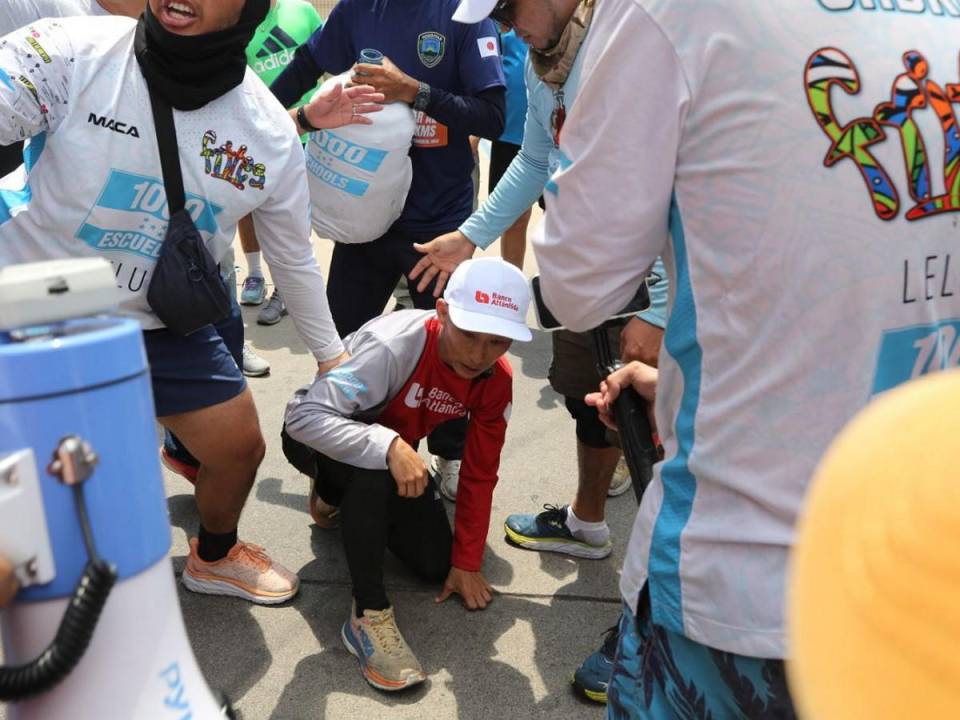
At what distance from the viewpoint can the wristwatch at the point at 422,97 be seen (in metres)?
3.31

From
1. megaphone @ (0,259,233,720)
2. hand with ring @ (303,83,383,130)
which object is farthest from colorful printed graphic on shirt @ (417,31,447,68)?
megaphone @ (0,259,233,720)

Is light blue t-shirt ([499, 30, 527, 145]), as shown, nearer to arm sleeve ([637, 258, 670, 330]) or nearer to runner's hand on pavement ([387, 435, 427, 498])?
runner's hand on pavement ([387, 435, 427, 498])

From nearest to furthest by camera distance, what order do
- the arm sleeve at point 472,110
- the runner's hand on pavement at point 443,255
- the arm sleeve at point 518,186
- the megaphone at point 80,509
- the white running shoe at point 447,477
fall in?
the megaphone at point 80,509
the arm sleeve at point 518,186
the runner's hand on pavement at point 443,255
the arm sleeve at point 472,110
the white running shoe at point 447,477

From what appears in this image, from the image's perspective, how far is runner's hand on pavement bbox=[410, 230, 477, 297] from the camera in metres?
3.04

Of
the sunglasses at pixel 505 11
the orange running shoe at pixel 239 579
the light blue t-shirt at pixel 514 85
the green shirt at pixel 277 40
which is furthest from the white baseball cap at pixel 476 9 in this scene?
the light blue t-shirt at pixel 514 85

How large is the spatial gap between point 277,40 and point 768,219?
385cm

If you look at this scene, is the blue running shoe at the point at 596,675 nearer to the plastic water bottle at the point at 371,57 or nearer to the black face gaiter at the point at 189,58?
the black face gaiter at the point at 189,58

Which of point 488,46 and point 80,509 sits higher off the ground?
point 488,46

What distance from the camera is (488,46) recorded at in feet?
11.4

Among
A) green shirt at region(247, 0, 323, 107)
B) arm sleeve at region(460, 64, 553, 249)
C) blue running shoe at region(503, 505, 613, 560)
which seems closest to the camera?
arm sleeve at region(460, 64, 553, 249)

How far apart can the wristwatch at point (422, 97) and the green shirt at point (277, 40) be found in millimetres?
1351

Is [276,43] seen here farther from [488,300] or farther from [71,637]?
[71,637]

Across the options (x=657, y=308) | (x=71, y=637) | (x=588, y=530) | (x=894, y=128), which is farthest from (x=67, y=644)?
(x=588, y=530)

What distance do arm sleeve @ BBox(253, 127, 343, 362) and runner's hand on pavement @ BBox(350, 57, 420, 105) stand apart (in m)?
0.69
